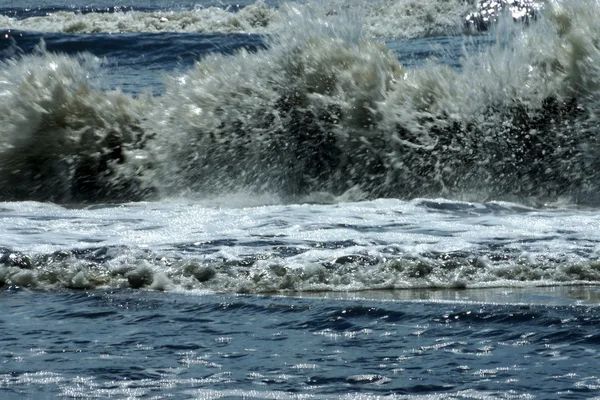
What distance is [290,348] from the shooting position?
3482 millimetres

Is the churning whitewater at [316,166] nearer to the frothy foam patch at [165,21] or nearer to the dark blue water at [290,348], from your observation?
the dark blue water at [290,348]

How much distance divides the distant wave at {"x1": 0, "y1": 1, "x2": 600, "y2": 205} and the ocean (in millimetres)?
14

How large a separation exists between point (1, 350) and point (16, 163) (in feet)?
14.3

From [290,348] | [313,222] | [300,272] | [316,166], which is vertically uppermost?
[316,166]

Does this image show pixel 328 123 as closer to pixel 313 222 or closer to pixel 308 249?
pixel 313 222

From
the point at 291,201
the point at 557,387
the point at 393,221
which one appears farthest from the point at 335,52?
the point at 557,387

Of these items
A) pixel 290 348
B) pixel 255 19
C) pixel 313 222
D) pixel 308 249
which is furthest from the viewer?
pixel 255 19

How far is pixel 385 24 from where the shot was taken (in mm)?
18453

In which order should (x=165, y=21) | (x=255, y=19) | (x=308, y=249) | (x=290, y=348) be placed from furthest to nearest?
(x=255, y=19), (x=165, y=21), (x=308, y=249), (x=290, y=348)

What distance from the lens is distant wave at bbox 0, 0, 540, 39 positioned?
1828 centimetres

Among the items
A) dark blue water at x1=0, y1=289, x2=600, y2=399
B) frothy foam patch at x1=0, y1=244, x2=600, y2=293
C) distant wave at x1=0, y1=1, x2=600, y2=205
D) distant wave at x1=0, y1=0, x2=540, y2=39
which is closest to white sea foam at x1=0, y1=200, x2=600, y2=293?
frothy foam patch at x1=0, y1=244, x2=600, y2=293

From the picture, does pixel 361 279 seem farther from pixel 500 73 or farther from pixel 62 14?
pixel 62 14

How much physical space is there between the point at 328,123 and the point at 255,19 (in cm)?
1347

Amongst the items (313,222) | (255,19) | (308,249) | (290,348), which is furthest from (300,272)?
(255,19)
